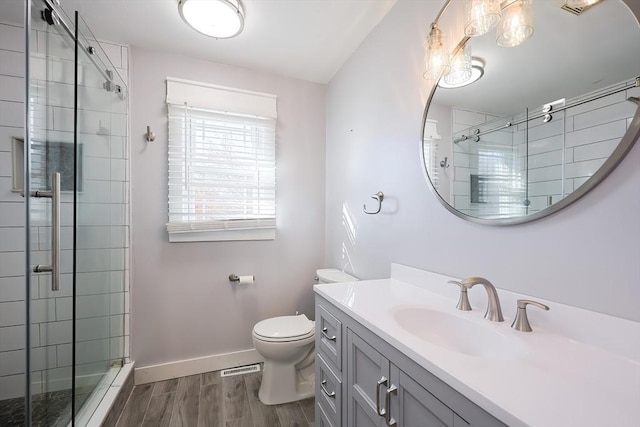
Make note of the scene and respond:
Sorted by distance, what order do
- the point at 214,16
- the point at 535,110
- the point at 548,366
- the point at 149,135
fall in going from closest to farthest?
1. the point at 548,366
2. the point at 535,110
3. the point at 214,16
4. the point at 149,135

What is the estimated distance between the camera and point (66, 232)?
1.28 m

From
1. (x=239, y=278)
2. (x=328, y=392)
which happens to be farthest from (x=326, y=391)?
(x=239, y=278)

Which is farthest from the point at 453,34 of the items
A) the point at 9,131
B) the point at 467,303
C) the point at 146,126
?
the point at 9,131

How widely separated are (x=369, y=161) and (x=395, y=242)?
0.58 metres

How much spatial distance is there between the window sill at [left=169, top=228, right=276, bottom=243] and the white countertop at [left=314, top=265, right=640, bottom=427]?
4.41ft

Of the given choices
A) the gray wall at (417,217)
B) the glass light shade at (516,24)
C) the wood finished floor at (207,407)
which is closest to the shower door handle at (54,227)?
the wood finished floor at (207,407)

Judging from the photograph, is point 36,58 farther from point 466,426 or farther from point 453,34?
point 466,426

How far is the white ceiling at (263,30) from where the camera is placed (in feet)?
5.01

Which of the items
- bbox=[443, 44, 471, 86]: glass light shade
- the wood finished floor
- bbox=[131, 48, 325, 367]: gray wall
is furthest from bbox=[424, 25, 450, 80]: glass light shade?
the wood finished floor

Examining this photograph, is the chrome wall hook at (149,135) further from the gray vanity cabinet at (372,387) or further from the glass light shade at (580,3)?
the glass light shade at (580,3)

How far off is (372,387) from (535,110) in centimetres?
109

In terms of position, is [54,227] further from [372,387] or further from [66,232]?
[372,387]

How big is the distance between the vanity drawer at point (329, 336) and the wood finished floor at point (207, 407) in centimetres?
65

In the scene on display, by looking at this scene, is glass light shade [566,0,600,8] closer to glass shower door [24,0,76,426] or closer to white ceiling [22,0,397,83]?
white ceiling [22,0,397,83]
